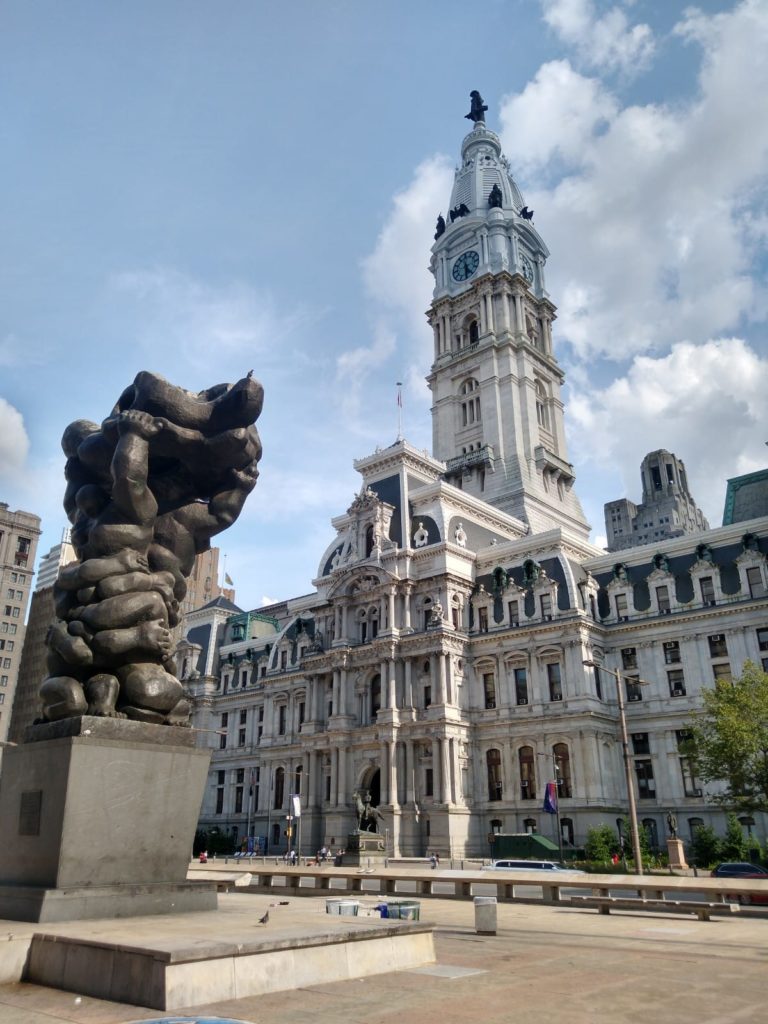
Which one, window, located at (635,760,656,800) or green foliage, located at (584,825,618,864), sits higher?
window, located at (635,760,656,800)

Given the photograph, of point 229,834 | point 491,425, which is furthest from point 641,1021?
point 491,425

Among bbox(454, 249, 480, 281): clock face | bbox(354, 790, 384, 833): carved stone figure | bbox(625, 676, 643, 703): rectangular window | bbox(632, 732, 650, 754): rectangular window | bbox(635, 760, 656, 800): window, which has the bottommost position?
bbox(354, 790, 384, 833): carved stone figure

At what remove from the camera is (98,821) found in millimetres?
14531

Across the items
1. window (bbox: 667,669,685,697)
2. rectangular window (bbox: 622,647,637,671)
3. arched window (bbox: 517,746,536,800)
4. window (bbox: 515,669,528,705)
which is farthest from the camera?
window (bbox: 515,669,528,705)

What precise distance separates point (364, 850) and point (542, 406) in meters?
64.1

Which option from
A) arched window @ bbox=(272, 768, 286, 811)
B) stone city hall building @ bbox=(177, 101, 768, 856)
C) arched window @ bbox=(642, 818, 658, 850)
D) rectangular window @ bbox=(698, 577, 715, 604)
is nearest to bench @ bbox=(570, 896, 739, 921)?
stone city hall building @ bbox=(177, 101, 768, 856)

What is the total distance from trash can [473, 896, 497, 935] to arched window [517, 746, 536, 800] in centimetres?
4514

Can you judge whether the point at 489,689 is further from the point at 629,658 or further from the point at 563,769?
the point at 629,658

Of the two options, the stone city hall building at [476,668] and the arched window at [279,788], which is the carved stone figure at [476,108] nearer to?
the stone city hall building at [476,668]

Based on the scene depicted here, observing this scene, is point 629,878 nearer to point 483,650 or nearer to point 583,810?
point 583,810

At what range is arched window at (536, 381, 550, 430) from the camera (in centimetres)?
9631

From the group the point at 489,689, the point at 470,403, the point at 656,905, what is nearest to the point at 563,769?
the point at 489,689

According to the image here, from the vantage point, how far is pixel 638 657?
201 ft

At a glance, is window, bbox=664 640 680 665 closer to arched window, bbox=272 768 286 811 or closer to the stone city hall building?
the stone city hall building
